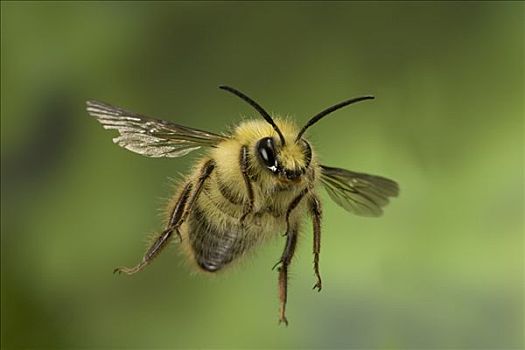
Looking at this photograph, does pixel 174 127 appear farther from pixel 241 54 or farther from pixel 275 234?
pixel 241 54

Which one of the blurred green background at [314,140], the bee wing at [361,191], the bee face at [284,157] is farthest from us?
the blurred green background at [314,140]

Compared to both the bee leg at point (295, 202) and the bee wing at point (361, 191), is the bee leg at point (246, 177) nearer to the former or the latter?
the bee leg at point (295, 202)

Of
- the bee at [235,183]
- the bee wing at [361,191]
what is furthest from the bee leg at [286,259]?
the bee wing at [361,191]

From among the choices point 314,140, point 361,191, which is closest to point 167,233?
point 361,191

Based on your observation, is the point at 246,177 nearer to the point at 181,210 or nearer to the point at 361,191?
the point at 181,210

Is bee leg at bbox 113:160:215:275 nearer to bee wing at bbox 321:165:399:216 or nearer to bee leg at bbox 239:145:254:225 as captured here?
bee leg at bbox 239:145:254:225

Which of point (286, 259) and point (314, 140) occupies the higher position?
point (314, 140)

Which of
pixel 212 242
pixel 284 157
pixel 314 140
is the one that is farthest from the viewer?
pixel 314 140

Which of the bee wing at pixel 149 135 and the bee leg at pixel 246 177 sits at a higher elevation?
the bee wing at pixel 149 135
